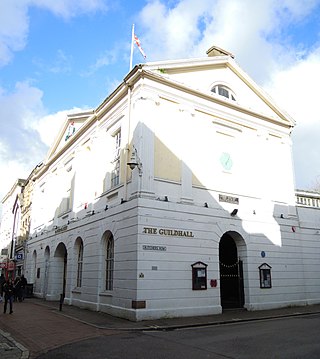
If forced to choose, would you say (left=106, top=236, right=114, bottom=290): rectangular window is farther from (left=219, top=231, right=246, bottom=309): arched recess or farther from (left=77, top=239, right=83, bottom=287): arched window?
(left=219, top=231, right=246, bottom=309): arched recess

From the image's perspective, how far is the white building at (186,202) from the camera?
576 inches

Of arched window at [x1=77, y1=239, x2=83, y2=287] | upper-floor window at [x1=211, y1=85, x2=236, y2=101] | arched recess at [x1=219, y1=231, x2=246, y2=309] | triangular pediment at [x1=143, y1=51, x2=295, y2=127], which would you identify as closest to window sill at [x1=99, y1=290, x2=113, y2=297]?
arched window at [x1=77, y1=239, x2=83, y2=287]

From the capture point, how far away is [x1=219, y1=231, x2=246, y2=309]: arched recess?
1727 centimetres

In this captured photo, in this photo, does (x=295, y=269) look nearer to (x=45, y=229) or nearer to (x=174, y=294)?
(x=174, y=294)

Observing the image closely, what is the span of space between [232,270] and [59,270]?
11.9m

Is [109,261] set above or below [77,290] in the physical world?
above

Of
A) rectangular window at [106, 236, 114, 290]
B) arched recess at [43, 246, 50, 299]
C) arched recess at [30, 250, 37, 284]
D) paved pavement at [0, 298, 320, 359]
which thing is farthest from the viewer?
arched recess at [30, 250, 37, 284]

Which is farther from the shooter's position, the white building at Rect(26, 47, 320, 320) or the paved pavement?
the white building at Rect(26, 47, 320, 320)

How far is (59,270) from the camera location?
24125mm

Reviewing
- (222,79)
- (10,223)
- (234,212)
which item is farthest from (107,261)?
(10,223)

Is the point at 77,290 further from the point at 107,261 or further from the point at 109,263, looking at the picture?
the point at 109,263

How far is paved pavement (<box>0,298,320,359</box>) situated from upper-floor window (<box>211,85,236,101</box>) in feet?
34.6

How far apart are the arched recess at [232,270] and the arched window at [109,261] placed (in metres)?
5.18

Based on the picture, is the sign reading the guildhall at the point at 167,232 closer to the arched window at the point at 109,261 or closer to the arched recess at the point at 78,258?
the arched window at the point at 109,261
